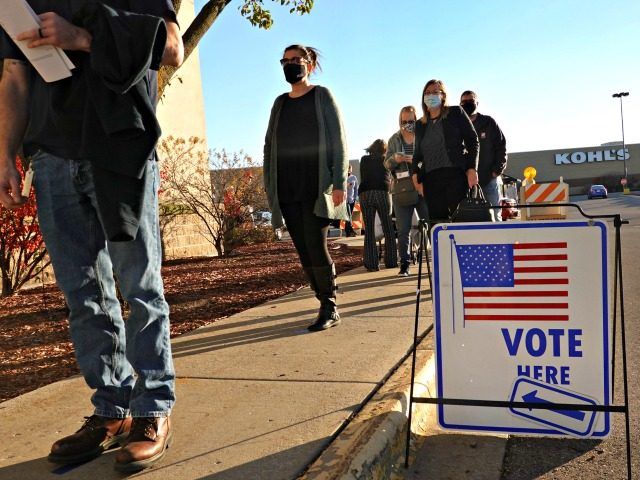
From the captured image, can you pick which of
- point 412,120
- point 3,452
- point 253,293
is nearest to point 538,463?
point 3,452

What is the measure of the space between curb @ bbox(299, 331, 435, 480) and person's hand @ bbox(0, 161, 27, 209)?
157cm

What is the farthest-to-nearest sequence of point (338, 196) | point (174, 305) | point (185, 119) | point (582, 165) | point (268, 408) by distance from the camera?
point (582, 165) → point (185, 119) → point (174, 305) → point (338, 196) → point (268, 408)

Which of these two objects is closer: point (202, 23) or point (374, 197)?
point (202, 23)

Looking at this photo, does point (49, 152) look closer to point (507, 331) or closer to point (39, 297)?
point (507, 331)

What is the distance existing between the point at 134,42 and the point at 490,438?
95.3 inches

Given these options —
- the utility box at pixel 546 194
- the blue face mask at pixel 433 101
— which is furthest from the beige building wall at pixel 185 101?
the blue face mask at pixel 433 101

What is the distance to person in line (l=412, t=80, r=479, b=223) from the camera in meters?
5.58

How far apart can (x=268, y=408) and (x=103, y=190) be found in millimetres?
1351

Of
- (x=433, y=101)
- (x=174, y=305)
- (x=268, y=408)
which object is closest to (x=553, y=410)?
(x=268, y=408)

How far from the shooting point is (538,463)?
2803mm

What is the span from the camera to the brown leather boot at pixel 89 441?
8.16 ft

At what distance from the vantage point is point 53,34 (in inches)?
86.1

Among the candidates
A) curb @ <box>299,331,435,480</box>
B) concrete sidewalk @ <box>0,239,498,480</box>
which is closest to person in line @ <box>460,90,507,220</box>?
concrete sidewalk @ <box>0,239,498,480</box>

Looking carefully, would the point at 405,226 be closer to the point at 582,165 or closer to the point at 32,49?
the point at 32,49
